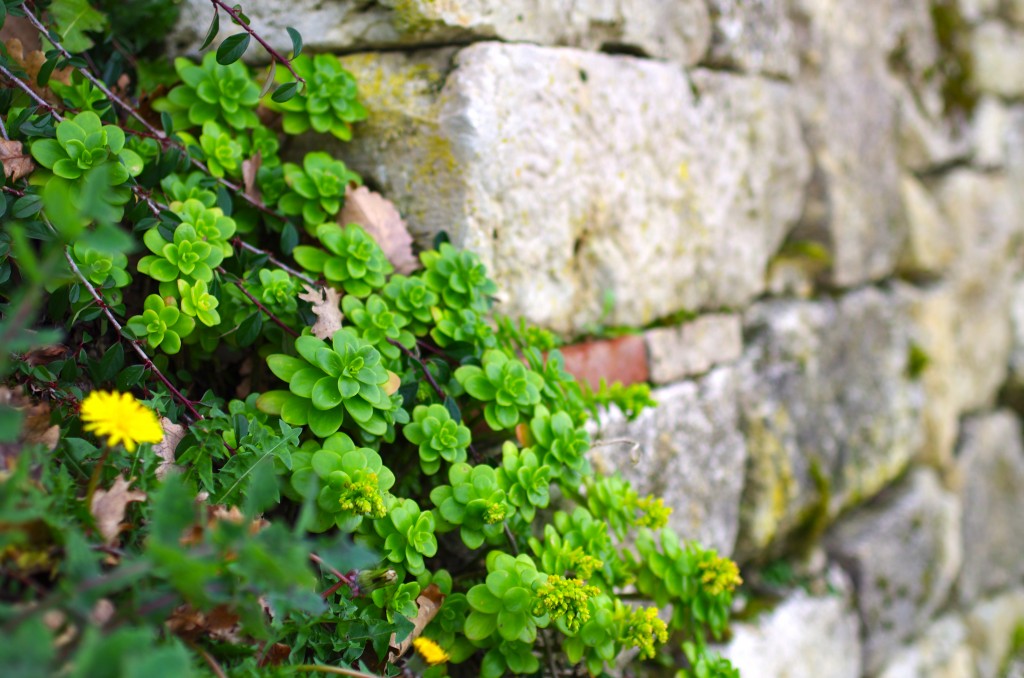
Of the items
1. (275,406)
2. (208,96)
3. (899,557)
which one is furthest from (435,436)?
(899,557)

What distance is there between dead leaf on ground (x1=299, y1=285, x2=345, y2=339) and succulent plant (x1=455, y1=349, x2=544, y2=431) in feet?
0.70

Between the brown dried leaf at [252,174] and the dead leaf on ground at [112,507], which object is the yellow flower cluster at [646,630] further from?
the brown dried leaf at [252,174]

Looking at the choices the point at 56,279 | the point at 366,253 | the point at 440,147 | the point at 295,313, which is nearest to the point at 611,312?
the point at 440,147

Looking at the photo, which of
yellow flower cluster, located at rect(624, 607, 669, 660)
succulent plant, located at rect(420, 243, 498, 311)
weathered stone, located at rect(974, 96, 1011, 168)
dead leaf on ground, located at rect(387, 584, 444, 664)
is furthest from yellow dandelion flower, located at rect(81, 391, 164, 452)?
weathered stone, located at rect(974, 96, 1011, 168)

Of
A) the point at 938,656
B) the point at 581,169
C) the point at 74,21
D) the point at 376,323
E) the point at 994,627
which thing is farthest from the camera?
the point at 994,627

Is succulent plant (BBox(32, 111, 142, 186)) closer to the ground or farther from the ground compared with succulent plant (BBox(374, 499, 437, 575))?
farther from the ground

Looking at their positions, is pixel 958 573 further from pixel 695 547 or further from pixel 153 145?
pixel 153 145

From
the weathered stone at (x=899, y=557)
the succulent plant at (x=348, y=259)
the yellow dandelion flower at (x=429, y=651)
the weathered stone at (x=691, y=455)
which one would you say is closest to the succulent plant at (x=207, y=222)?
the succulent plant at (x=348, y=259)

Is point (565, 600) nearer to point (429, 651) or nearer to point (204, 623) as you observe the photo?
point (429, 651)

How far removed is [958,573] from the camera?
3012 mm

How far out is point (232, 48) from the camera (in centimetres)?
127

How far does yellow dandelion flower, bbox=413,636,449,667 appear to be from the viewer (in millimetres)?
1136

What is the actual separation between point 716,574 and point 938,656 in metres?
2.00

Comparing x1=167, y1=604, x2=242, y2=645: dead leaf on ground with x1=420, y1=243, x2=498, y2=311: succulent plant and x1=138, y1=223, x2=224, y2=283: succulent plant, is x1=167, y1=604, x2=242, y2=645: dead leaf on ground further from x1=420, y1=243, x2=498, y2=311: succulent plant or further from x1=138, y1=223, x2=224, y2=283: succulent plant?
x1=420, y1=243, x2=498, y2=311: succulent plant
